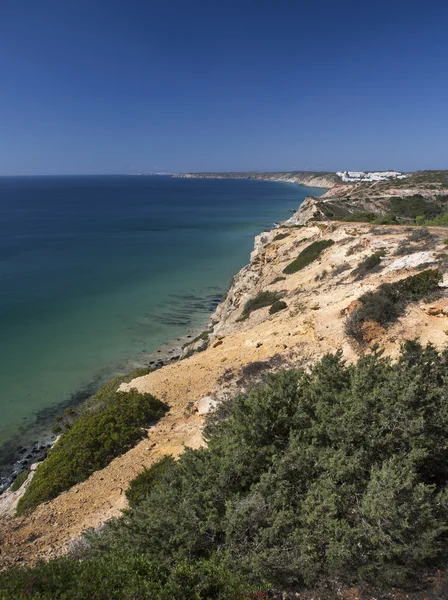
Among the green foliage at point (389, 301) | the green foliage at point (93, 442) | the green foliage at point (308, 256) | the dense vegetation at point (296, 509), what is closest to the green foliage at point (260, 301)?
the green foliage at point (308, 256)

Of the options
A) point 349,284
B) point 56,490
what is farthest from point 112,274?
point 56,490

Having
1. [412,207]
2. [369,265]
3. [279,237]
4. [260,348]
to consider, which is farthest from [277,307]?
[412,207]

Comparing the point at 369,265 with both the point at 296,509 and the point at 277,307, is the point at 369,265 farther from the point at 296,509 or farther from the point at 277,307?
the point at 296,509

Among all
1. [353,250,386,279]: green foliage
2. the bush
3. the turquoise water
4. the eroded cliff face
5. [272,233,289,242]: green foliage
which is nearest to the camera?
the eroded cliff face

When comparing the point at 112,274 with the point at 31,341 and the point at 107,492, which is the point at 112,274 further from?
the point at 107,492

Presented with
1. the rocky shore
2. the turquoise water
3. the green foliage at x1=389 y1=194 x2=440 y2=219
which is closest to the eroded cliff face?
the rocky shore

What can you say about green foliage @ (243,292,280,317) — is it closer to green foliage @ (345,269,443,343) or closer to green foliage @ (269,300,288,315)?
green foliage @ (269,300,288,315)
